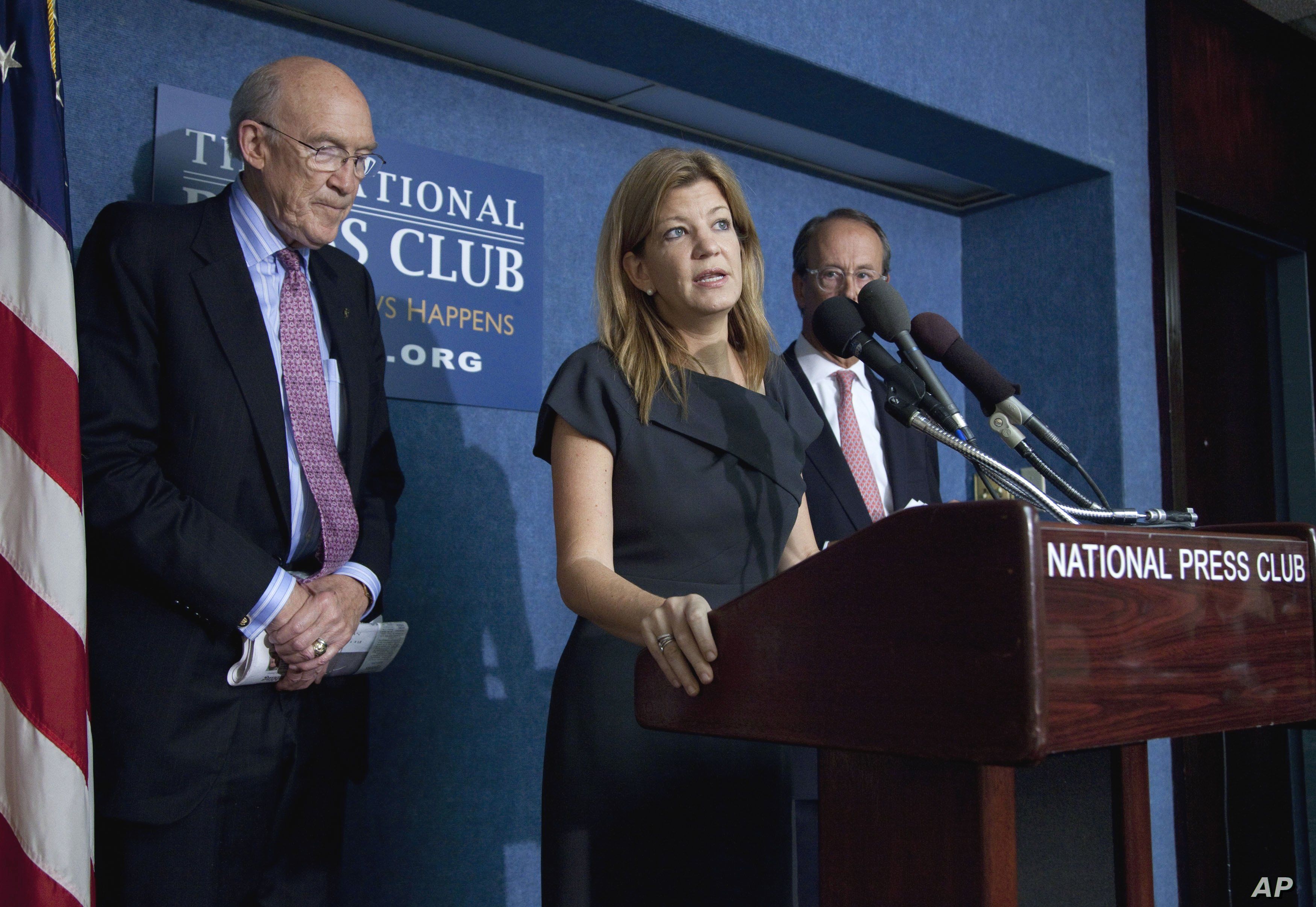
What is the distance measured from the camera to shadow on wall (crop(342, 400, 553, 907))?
2.39 metres

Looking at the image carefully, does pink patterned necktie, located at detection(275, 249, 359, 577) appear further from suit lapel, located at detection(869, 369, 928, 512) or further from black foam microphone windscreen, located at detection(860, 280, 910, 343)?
suit lapel, located at detection(869, 369, 928, 512)

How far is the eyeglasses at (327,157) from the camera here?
71.7 inches

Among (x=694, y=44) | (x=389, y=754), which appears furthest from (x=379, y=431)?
(x=694, y=44)

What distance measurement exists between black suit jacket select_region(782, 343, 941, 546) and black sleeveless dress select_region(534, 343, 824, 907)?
57 centimetres

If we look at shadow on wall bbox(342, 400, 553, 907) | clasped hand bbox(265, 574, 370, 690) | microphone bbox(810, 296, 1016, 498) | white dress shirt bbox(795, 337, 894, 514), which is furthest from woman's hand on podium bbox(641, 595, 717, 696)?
shadow on wall bbox(342, 400, 553, 907)

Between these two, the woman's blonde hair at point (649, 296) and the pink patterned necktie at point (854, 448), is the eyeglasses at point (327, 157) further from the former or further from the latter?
the pink patterned necktie at point (854, 448)

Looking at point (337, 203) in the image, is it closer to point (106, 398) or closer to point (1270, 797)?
point (106, 398)

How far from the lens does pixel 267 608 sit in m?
1.60

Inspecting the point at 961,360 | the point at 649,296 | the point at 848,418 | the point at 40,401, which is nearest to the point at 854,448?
the point at 848,418

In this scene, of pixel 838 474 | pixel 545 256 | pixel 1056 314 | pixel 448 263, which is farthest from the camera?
pixel 1056 314

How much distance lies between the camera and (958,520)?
0.83 meters

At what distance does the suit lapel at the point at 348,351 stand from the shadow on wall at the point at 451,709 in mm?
560

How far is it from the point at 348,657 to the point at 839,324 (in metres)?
0.95

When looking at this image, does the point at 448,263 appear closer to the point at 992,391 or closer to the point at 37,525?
the point at 37,525
